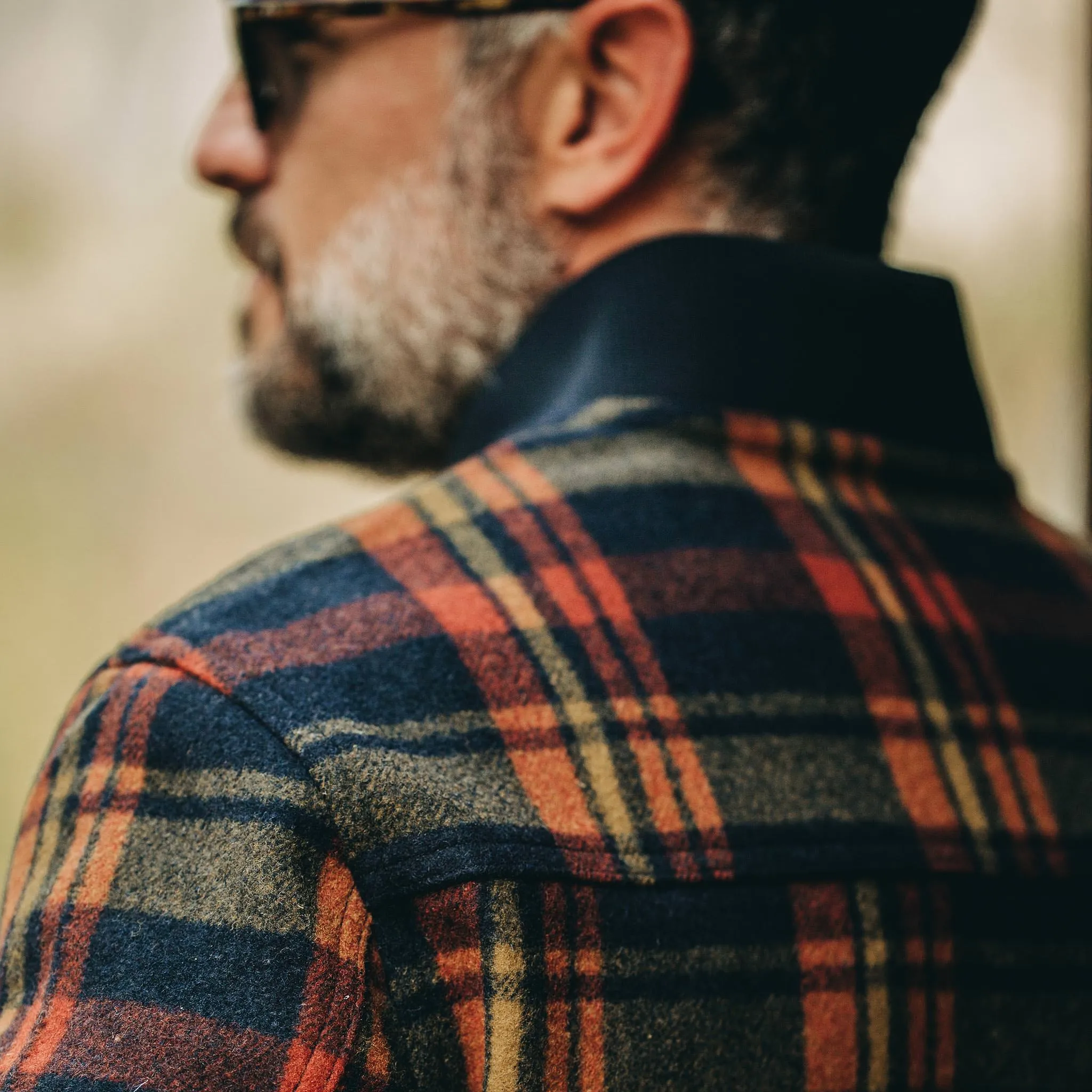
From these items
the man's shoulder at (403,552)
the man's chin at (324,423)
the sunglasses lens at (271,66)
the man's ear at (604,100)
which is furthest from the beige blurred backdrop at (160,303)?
the man's shoulder at (403,552)

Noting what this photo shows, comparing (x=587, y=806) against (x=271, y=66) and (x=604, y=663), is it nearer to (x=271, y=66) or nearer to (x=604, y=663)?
(x=604, y=663)

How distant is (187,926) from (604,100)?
0.51 meters

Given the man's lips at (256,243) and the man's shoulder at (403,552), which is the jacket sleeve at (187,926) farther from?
the man's lips at (256,243)

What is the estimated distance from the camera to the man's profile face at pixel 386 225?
Result: 641 millimetres

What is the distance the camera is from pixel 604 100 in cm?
61

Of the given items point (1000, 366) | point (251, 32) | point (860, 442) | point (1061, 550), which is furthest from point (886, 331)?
point (1000, 366)

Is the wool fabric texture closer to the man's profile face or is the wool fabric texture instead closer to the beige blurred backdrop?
the man's profile face

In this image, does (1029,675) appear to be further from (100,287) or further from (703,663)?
(100,287)

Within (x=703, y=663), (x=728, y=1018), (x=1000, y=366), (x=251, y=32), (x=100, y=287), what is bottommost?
(x=1000, y=366)

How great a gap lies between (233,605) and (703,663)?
0.20 meters

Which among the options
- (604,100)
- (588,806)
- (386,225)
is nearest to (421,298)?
(386,225)

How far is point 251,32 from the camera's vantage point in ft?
2.21

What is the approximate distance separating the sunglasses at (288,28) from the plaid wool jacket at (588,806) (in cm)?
30

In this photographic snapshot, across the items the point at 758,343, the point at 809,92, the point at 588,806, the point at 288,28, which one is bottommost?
the point at 588,806
